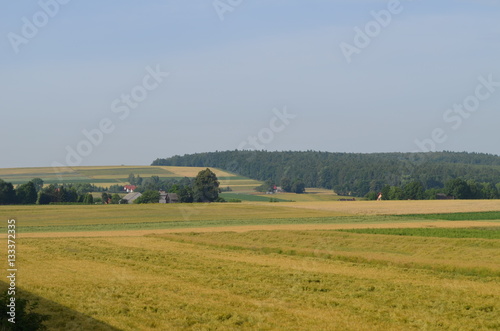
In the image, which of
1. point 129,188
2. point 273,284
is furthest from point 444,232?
point 129,188

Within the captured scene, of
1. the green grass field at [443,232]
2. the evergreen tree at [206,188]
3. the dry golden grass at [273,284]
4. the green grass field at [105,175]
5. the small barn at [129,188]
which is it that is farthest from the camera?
the small barn at [129,188]

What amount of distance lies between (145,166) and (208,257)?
143 metres

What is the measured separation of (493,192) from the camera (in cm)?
11831

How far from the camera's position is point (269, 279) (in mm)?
22922

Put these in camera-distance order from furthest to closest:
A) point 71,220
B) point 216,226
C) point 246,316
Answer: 1. point 71,220
2. point 216,226
3. point 246,316

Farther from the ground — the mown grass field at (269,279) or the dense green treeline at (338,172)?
the dense green treeline at (338,172)

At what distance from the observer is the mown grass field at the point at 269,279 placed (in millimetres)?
16422

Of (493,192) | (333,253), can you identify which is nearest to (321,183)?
(493,192)

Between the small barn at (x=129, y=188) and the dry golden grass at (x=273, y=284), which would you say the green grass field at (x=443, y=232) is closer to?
the dry golden grass at (x=273, y=284)

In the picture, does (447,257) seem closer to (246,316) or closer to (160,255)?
(160,255)

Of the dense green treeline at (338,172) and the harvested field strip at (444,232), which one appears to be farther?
the dense green treeline at (338,172)

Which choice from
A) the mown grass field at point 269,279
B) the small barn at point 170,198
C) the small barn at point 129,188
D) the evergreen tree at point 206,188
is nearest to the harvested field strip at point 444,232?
the mown grass field at point 269,279

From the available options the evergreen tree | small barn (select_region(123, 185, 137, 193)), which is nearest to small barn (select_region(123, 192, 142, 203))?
small barn (select_region(123, 185, 137, 193))

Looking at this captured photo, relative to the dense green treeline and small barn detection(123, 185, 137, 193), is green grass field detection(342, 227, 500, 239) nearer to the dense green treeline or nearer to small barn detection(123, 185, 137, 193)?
the dense green treeline
